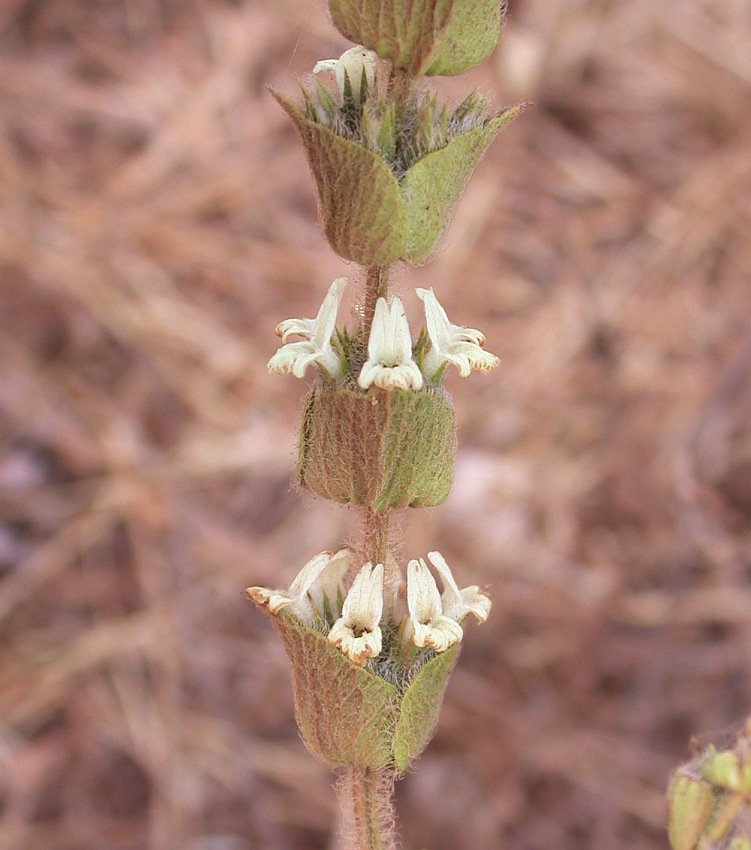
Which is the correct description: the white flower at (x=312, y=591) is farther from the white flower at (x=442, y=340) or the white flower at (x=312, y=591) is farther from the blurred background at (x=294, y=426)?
the blurred background at (x=294, y=426)

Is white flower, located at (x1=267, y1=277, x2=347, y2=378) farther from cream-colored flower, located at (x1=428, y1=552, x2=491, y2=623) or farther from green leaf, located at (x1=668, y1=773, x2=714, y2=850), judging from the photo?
green leaf, located at (x1=668, y1=773, x2=714, y2=850)

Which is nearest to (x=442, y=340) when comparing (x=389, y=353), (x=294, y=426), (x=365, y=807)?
(x=389, y=353)

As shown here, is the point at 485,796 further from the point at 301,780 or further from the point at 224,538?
the point at 224,538

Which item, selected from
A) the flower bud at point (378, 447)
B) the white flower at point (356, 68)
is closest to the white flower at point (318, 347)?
the flower bud at point (378, 447)

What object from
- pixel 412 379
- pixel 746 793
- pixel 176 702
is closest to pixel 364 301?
pixel 412 379

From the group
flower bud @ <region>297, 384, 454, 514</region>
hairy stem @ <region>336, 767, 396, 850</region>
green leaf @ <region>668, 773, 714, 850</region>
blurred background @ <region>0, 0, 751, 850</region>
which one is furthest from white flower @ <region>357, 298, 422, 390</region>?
blurred background @ <region>0, 0, 751, 850</region>
